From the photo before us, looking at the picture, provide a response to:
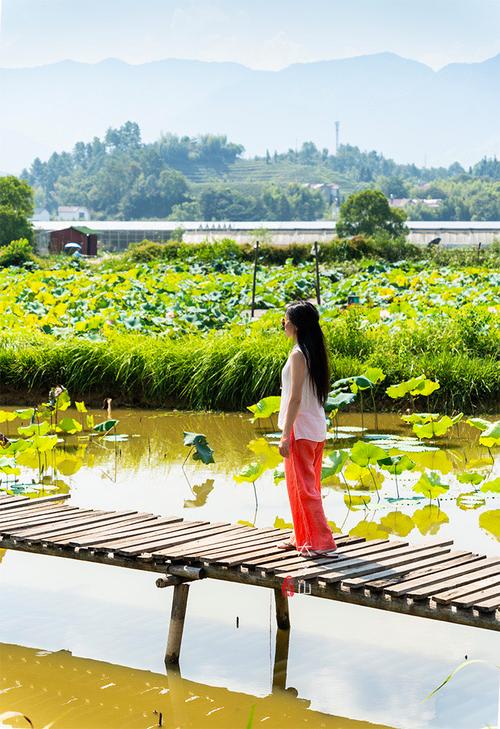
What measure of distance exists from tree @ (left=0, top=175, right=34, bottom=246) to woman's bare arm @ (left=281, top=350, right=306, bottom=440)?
128ft

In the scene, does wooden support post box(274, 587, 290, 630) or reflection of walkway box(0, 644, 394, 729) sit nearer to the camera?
reflection of walkway box(0, 644, 394, 729)

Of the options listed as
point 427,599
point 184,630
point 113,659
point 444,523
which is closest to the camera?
point 427,599

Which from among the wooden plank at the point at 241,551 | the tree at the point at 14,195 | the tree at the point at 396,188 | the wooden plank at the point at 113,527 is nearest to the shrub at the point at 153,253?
the tree at the point at 14,195

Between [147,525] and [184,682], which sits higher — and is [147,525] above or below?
above

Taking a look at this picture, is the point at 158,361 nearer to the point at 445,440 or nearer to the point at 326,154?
the point at 445,440

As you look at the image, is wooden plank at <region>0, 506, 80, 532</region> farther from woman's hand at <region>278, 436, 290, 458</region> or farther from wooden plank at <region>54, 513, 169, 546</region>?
woman's hand at <region>278, 436, 290, 458</region>

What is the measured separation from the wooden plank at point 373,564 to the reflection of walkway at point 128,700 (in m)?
0.41

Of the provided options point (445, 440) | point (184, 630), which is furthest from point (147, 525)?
point (445, 440)

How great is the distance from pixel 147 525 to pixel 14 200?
136 feet

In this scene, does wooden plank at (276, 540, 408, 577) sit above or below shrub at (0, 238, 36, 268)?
below

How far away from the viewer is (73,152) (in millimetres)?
138500

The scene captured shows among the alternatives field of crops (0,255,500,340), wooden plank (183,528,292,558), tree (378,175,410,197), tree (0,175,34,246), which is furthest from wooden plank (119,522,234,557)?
tree (378,175,410,197)

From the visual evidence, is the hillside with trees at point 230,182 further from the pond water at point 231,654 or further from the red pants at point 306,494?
the red pants at point 306,494

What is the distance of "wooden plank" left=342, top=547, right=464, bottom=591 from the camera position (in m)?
4.09
